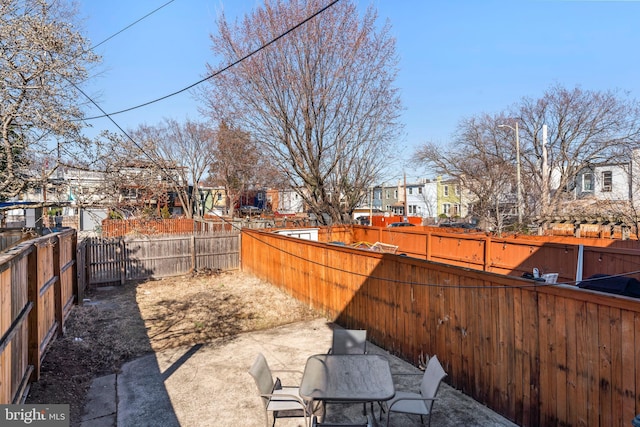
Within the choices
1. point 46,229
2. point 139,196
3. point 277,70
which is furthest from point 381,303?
point 277,70

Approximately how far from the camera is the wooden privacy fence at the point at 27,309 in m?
3.52

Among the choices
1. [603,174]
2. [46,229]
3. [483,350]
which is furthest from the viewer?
[603,174]

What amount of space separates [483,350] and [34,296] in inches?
225

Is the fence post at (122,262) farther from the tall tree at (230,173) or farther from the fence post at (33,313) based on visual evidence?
the tall tree at (230,173)

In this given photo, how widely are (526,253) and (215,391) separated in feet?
25.3

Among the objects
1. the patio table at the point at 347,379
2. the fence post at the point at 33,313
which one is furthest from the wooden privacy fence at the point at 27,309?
the patio table at the point at 347,379

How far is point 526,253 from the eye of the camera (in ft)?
29.9

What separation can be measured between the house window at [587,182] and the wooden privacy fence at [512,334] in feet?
101

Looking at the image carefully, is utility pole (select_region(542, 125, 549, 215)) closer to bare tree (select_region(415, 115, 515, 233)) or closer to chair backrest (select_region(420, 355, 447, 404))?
bare tree (select_region(415, 115, 515, 233))

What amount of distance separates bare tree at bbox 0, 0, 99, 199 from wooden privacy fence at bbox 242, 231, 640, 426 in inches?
259

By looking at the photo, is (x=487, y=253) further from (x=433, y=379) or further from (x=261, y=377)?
(x=261, y=377)

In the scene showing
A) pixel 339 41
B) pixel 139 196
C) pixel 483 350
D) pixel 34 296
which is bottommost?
pixel 483 350

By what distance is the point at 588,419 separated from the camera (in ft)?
11.2

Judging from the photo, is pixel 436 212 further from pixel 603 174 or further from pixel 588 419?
pixel 588 419
